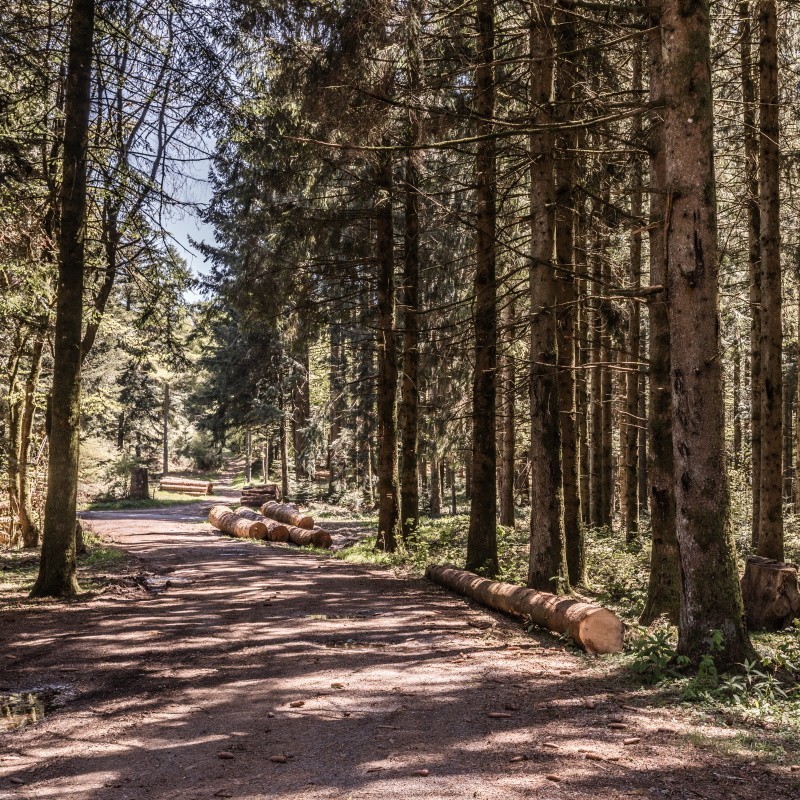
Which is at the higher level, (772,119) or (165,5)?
(165,5)

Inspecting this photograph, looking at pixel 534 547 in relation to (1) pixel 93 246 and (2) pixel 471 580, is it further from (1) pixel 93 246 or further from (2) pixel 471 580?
(1) pixel 93 246

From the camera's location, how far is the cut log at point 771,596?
8.23 metres

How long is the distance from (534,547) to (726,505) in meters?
4.03

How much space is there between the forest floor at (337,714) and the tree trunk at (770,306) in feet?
16.8

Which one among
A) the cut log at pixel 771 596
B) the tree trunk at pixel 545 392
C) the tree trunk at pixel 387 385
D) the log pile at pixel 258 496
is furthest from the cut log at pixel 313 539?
the cut log at pixel 771 596

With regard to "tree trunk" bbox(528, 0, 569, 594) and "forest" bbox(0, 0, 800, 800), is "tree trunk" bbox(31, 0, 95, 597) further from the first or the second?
"tree trunk" bbox(528, 0, 569, 594)

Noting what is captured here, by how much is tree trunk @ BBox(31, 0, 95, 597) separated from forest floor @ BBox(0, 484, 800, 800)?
596 mm

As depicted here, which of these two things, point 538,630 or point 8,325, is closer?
point 538,630

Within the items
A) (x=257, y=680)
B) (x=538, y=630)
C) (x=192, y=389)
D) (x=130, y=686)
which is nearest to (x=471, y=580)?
(x=538, y=630)

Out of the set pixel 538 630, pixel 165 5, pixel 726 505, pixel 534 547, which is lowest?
pixel 538 630

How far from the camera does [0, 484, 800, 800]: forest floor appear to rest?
12.7 feet

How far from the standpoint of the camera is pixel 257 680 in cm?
605

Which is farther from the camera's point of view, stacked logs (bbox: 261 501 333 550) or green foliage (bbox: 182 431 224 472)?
green foliage (bbox: 182 431 224 472)

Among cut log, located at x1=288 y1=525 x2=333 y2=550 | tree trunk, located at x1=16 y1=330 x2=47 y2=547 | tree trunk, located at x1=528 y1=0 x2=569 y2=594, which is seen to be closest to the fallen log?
cut log, located at x1=288 y1=525 x2=333 y2=550
